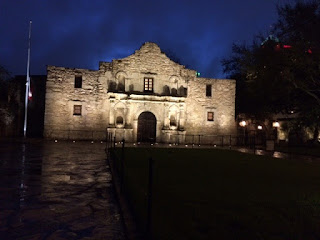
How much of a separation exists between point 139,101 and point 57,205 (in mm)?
20771

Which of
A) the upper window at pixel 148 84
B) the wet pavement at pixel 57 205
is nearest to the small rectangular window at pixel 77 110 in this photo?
the upper window at pixel 148 84

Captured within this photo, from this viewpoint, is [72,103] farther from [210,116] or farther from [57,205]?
Result: [57,205]

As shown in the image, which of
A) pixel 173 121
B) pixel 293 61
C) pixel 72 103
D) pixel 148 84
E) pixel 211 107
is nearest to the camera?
pixel 293 61

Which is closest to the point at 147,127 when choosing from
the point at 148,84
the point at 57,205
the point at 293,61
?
the point at 148,84

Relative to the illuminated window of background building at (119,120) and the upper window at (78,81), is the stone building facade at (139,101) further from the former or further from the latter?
the illuminated window of background building at (119,120)

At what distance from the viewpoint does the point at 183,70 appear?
2714cm

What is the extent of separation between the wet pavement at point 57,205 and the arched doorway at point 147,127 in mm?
17598

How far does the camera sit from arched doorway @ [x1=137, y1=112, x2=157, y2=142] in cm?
2641

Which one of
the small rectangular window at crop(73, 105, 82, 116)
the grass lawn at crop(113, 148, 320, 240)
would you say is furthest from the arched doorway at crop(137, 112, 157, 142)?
the grass lawn at crop(113, 148, 320, 240)

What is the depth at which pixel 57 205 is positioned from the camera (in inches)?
207

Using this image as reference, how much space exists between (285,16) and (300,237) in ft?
56.0

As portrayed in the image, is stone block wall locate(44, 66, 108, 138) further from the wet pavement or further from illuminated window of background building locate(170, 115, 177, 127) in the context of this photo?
the wet pavement

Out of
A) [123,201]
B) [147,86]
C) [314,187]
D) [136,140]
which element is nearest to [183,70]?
[147,86]

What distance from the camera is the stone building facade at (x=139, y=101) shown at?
2459 cm
